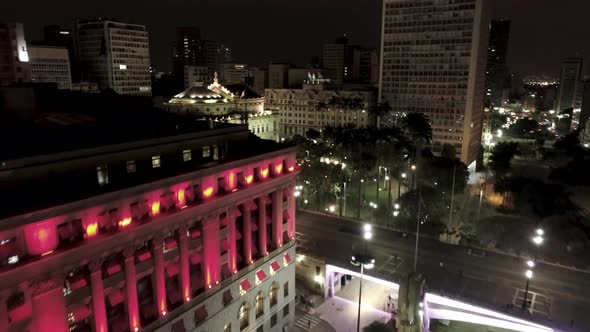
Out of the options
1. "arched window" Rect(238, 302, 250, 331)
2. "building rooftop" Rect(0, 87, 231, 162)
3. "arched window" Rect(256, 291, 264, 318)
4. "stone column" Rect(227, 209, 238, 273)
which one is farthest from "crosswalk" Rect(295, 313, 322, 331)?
"building rooftop" Rect(0, 87, 231, 162)

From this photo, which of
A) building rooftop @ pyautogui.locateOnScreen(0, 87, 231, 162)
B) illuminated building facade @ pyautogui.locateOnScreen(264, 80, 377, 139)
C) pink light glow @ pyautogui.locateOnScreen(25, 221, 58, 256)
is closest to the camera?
pink light glow @ pyautogui.locateOnScreen(25, 221, 58, 256)

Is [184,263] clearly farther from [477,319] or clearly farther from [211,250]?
[477,319]

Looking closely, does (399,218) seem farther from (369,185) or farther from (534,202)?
(369,185)

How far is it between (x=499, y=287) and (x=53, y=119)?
56.5 metres

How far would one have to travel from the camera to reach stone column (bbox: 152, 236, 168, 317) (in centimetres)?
3756

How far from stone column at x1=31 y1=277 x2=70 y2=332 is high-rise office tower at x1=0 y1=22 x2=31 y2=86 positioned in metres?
81.3

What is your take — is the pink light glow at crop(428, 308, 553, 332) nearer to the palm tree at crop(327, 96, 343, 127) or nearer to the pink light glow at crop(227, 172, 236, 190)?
the pink light glow at crop(227, 172, 236, 190)

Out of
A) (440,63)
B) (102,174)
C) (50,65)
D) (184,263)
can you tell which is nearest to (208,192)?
(184,263)

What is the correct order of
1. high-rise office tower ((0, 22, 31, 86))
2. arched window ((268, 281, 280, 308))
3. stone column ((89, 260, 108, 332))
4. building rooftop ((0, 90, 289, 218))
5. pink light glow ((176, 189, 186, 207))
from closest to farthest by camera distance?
building rooftop ((0, 90, 289, 218)), stone column ((89, 260, 108, 332)), pink light glow ((176, 189, 186, 207)), arched window ((268, 281, 280, 308)), high-rise office tower ((0, 22, 31, 86))

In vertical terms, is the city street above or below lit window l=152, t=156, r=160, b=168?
below

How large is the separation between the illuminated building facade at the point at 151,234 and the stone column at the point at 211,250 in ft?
0.36

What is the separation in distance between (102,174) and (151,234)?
264 inches

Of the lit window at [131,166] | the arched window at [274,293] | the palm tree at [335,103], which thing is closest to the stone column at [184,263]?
the lit window at [131,166]

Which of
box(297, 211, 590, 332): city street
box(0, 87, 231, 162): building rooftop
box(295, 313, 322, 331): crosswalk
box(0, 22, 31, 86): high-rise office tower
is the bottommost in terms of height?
box(295, 313, 322, 331): crosswalk
